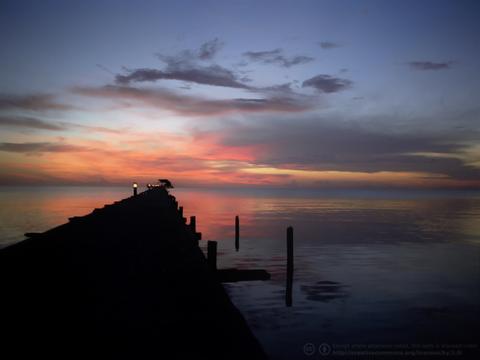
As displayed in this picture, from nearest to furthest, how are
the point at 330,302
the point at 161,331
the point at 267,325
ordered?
1. the point at 161,331
2. the point at 267,325
3. the point at 330,302

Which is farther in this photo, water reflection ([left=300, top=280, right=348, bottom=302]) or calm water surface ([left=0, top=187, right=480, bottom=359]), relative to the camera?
water reflection ([left=300, top=280, right=348, bottom=302])

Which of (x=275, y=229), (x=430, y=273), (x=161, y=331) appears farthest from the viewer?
(x=275, y=229)

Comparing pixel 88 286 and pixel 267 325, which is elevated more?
pixel 88 286

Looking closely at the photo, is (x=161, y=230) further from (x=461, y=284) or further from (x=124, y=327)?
(x=461, y=284)

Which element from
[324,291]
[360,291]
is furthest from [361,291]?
[324,291]

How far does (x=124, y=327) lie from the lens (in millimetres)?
5680

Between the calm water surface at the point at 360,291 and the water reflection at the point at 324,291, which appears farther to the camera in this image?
the water reflection at the point at 324,291

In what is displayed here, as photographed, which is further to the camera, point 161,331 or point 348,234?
point 348,234

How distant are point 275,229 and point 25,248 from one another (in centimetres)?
3629

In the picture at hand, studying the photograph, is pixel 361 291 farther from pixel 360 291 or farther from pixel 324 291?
pixel 324 291

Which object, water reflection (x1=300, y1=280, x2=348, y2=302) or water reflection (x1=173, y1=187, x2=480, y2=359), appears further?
water reflection (x1=300, y1=280, x2=348, y2=302)

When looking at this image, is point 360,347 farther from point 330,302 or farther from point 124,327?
point 124,327

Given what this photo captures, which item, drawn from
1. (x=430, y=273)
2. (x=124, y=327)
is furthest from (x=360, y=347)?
(x=430, y=273)

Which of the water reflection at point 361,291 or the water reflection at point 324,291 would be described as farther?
the water reflection at point 324,291
